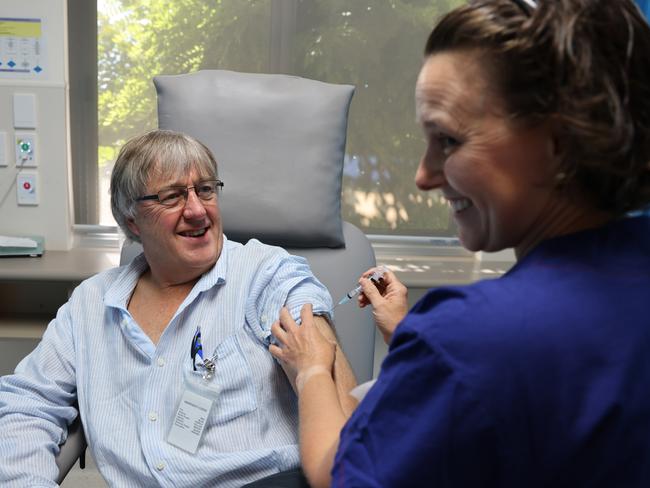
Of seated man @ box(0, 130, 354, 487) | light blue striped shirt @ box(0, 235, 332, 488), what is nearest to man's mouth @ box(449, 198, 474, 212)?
seated man @ box(0, 130, 354, 487)

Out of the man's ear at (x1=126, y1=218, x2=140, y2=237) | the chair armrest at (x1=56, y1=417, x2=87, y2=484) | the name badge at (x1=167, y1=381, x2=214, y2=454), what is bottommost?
the chair armrest at (x1=56, y1=417, x2=87, y2=484)

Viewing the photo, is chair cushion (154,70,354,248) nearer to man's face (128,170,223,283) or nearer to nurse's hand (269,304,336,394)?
man's face (128,170,223,283)

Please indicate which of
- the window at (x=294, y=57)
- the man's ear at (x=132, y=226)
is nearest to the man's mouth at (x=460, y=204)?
the man's ear at (x=132, y=226)

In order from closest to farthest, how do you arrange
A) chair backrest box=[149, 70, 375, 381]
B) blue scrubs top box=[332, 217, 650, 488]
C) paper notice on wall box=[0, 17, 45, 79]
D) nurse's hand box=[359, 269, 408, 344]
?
blue scrubs top box=[332, 217, 650, 488], nurse's hand box=[359, 269, 408, 344], chair backrest box=[149, 70, 375, 381], paper notice on wall box=[0, 17, 45, 79]

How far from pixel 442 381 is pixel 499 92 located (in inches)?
12.9

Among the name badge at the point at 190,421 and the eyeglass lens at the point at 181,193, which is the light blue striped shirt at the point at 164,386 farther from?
the eyeglass lens at the point at 181,193

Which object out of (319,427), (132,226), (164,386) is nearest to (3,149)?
(132,226)

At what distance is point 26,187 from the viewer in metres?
2.69

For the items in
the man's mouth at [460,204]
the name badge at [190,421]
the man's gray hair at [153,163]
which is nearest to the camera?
the man's mouth at [460,204]

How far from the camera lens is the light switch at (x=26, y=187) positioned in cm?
268

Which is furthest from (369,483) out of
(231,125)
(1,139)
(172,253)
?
(1,139)

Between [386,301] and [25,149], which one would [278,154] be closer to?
[386,301]

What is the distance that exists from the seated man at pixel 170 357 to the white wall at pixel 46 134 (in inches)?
38.9

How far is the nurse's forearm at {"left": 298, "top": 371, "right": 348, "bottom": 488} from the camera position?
1.00 metres
